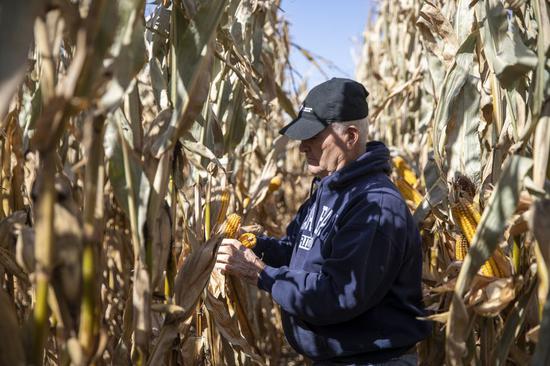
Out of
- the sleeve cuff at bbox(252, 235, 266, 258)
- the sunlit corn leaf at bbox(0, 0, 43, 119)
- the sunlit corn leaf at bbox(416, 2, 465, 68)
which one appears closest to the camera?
the sunlit corn leaf at bbox(0, 0, 43, 119)

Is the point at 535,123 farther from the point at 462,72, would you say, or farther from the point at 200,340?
the point at 200,340

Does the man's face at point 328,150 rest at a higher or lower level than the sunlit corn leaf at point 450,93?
lower

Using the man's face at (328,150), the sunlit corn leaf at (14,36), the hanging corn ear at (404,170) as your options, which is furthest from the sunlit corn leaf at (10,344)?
the hanging corn ear at (404,170)

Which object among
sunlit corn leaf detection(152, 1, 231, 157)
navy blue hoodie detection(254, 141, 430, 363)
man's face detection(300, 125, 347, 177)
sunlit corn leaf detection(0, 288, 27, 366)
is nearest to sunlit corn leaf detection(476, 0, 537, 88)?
navy blue hoodie detection(254, 141, 430, 363)

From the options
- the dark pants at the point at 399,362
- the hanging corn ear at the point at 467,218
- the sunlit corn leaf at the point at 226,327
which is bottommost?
the dark pants at the point at 399,362

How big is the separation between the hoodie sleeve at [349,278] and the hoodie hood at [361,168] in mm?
202

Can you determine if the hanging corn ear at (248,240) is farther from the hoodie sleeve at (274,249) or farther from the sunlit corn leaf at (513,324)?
the sunlit corn leaf at (513,324)

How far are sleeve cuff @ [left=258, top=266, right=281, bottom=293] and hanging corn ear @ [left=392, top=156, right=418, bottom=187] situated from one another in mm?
1947

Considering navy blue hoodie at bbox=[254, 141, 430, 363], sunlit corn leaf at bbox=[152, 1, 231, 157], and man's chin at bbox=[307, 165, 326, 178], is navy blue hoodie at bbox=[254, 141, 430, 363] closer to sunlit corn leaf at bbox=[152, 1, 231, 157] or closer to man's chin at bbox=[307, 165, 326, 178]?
man's chin at bbox=[307, 165, 326, 178]

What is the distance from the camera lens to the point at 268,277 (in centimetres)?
222

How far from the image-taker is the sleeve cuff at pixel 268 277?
2209 mm

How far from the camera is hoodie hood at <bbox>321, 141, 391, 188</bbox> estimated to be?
91.2 inches

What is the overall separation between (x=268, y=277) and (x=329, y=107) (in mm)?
723

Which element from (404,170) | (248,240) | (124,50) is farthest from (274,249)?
(404,170)
